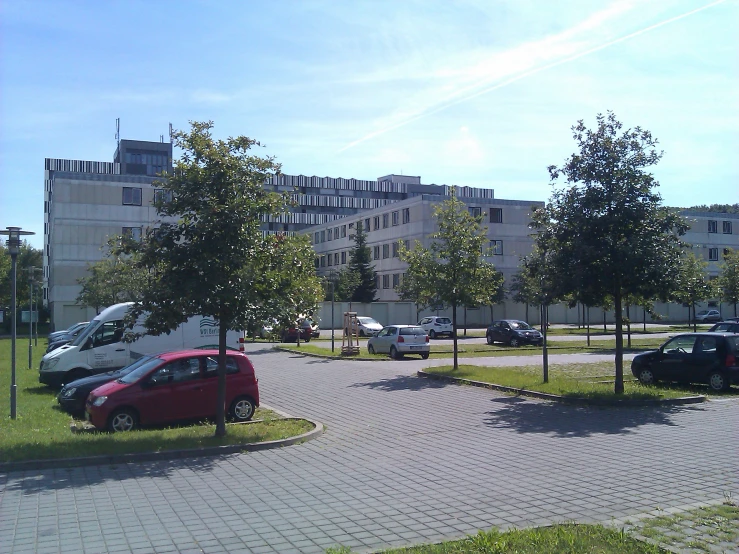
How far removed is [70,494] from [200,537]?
266 centimetres

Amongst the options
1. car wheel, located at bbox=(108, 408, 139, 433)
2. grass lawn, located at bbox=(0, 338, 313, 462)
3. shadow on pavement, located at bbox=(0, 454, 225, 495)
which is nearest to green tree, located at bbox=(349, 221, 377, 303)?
grass lawn, located at bbox=(0, 338, 313, 462)

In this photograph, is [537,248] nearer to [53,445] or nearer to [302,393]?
[302,393]

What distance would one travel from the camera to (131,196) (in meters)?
59.4

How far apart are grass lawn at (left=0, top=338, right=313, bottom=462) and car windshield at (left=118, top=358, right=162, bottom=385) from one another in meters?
1.03

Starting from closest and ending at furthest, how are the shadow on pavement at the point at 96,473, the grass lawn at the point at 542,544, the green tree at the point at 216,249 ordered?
1. the grass lawn at the point at 542,544
2. the shadow on pavement at the point at 96,473
3. the green tree at the point at 216,249

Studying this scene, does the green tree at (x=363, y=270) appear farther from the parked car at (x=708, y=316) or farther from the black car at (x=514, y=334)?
the parked car at (x=708, y=316)

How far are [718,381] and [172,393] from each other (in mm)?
13626

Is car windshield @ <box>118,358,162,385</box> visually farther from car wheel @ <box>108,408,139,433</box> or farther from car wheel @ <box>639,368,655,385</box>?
car wheel @ <box>639,368,655,385</box>

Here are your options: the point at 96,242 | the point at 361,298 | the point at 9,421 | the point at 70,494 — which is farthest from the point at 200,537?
the point at 361,298

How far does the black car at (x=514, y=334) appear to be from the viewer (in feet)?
133

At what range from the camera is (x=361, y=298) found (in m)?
68.9

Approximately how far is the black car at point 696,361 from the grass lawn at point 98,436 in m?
10.8

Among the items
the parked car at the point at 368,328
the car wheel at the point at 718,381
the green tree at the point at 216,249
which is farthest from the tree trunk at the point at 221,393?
the parked car at the point at 368,328

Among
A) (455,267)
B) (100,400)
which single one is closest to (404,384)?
(455,267)
